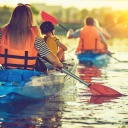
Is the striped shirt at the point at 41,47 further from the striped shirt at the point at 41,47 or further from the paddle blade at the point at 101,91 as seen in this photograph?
the paddle blade at the point at 101,91

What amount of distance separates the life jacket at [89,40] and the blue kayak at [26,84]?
930 cm

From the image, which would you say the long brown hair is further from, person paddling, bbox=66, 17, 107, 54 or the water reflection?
person paddling, bbox=66, 17, 107, 54

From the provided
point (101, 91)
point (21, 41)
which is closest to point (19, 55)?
point (21, 41)

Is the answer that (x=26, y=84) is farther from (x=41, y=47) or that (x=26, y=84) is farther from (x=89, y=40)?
(x=89, y=40)

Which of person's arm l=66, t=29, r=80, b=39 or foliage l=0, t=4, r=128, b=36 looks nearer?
person's arm l=66, t=29, r=80, b=39

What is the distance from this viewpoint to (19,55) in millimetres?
11180

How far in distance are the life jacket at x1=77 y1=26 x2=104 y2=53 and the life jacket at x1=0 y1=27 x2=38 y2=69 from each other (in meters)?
9.96

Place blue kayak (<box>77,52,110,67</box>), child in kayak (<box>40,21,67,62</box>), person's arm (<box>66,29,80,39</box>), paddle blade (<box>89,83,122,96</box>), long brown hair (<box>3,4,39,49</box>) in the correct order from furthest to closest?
blue kayak (<box>77,52,110,67</box>), person's arm (<box>66,29,80,39</box>), child in kayak (<box>40,21,67,62</box>), paddle blade (<box>89,83,122,96</box>), long brown hair (<box>3,4,39,49</box>)

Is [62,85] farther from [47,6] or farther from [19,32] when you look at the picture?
[47,6]

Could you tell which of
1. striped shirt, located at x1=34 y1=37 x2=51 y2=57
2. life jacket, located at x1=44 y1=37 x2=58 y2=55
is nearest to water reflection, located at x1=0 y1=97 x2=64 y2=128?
striped shirt, located at x1=34 y1=37 x2=51 y2=57

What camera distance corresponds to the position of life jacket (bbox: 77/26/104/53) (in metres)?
21.1

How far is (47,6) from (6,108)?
187161 mm

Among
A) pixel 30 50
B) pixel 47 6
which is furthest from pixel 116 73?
pixel 47 6

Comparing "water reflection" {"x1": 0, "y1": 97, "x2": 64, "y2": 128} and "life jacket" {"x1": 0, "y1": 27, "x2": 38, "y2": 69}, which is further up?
"life jacket" {"x1": 0, "y1": 27, "x2": 38, "y2": 69}
